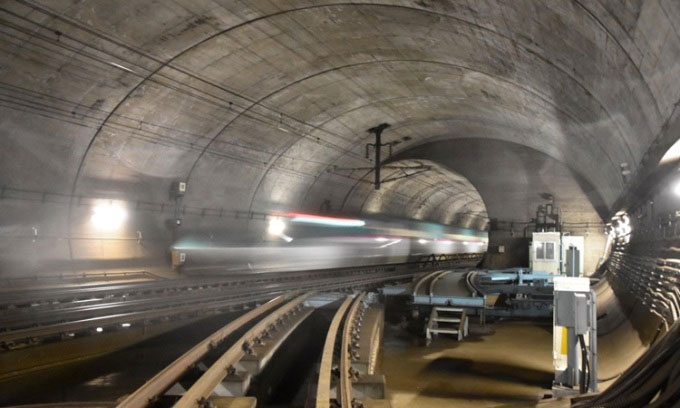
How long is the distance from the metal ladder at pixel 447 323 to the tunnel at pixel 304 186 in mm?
115

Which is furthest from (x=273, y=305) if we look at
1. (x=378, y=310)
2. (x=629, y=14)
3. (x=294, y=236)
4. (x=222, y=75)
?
(x=294, y=236)

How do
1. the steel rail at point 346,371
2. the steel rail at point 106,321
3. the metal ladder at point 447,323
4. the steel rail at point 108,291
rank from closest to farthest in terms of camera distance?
the steel rail at point 346,371
the steel rail at point 106,321
the steel rail at point 108,291
the metal ladder at point 447,323

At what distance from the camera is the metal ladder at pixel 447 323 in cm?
1012

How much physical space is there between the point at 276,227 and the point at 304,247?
1.88 m

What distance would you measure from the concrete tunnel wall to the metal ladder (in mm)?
4286

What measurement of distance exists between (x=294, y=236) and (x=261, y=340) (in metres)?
13.6

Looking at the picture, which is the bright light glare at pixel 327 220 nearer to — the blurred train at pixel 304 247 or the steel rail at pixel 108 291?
the blurred train at pixel 304 247

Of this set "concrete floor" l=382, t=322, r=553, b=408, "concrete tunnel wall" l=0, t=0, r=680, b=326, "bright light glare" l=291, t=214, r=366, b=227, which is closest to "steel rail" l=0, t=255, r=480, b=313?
"concrete tunnel wall" l=0, t=0, r=680, b=326

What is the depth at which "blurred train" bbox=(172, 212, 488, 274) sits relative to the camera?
18.1 metres

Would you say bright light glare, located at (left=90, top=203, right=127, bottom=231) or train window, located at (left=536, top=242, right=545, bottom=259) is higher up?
bright light glare, located at (left=90, top=203, right=127, bottom=231)

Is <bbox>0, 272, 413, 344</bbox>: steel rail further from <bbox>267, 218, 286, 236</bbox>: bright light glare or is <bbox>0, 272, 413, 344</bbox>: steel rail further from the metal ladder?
<bbox>267, 218, 286, 236</bbox>: bright light glare

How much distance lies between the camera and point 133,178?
15211mm

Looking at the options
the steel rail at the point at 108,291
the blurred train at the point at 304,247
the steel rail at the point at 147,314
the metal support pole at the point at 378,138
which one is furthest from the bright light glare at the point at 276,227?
the steel rail at the point at 147,314

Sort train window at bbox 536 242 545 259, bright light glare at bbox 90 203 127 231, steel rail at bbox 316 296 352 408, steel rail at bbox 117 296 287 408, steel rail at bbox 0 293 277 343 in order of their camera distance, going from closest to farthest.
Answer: steel rail at bbox 117 296 287 408
steel rail at bbox 316 296 352 408
steel rail at bbox 0 293 277 343
bright light glare at bbox 90 203 127 231
train window at bbox 536 242 545 259
